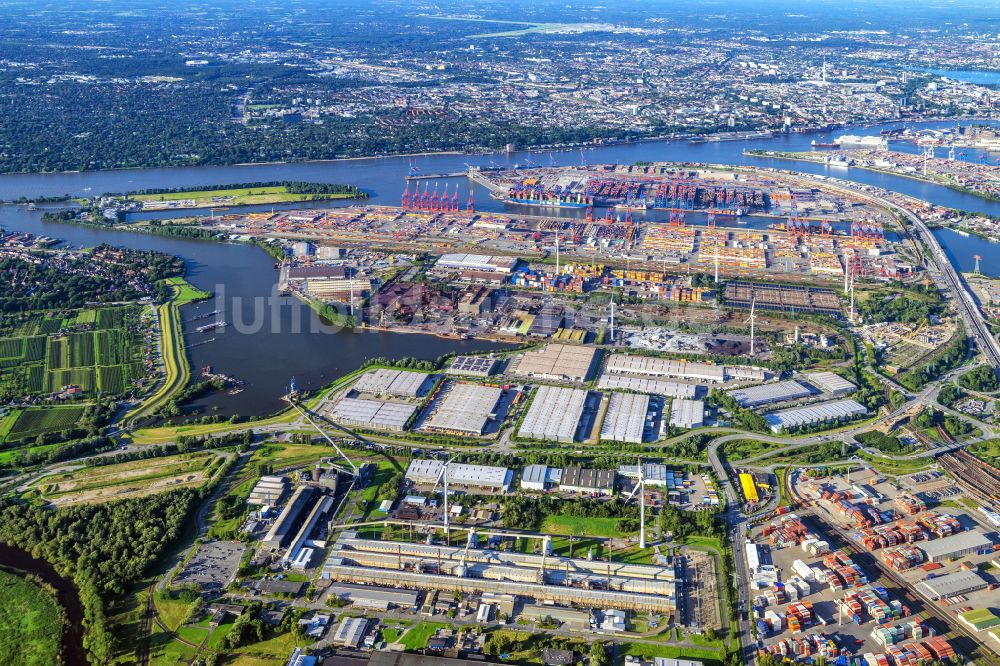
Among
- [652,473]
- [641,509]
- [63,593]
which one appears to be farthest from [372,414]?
[641,509]

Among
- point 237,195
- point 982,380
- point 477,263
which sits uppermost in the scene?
point 237,195

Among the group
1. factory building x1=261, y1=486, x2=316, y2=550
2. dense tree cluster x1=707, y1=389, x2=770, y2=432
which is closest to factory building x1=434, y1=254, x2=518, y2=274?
dense tree cluster x1=707, y1=389, x2=770, y2=432

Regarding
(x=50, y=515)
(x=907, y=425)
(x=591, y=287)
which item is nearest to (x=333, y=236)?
(x=591, y=287)

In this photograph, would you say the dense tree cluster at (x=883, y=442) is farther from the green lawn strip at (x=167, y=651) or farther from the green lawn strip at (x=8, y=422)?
the green lawn strip at (x=8, y=422)

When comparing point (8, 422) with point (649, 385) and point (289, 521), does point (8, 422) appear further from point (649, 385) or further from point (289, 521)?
point (649, 385)

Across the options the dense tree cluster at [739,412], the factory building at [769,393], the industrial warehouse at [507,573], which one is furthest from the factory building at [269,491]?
the factory building at [769,393]

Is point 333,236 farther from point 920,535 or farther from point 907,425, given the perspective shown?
point 920,535

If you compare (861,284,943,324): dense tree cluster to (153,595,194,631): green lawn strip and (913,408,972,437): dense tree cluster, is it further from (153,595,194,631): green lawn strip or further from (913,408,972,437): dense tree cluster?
(153,595,194,631): green lawn strip
